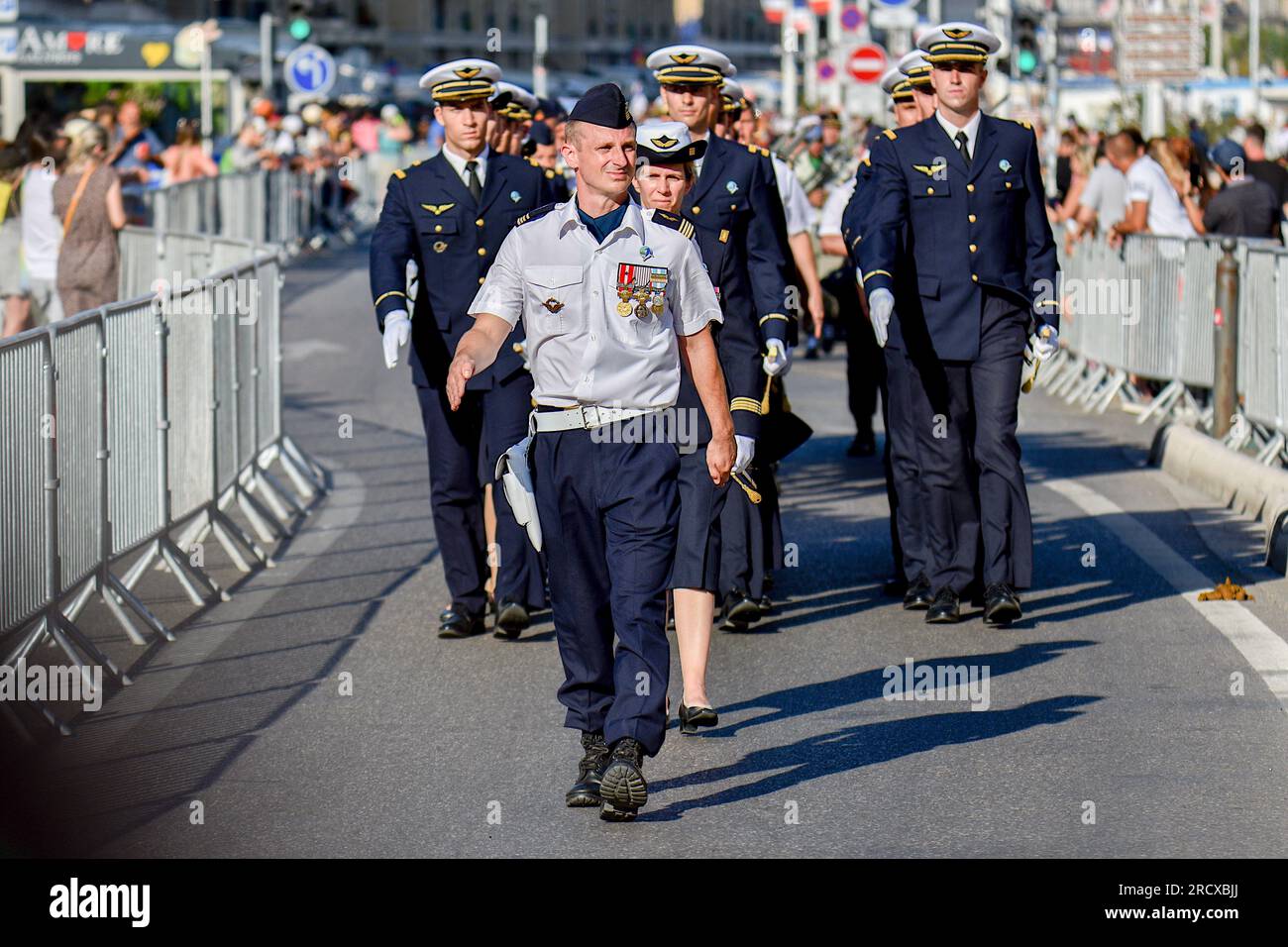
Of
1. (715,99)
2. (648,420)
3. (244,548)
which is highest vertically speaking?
(715,99)

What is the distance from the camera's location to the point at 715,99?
9398 millimetres

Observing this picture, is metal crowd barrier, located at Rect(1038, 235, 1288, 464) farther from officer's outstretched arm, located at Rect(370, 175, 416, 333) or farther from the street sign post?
the street sign post

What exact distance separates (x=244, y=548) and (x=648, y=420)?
4789 mm

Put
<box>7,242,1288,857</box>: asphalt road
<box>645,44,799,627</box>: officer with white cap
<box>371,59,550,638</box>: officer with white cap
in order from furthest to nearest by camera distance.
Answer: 1. <box>371,59,550,638</box>: officer with white cap
2. <box>645,44,799,627</box>: officer with white cap
3. <box>7,242,1288,857</box>: asphalt road

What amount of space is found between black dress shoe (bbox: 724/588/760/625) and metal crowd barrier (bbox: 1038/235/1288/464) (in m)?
4.69

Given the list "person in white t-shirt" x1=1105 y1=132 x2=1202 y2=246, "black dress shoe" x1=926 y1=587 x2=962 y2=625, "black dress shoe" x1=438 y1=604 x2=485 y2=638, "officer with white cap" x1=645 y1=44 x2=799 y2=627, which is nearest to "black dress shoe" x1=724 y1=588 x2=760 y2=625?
"officer with white cap" x1=645 y1=44 x2=799 y2=627

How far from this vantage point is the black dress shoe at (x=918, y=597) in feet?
31.9

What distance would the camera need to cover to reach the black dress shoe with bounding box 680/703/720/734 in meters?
7.57

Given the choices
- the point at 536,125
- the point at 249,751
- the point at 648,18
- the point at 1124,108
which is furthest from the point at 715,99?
the point at 648,18

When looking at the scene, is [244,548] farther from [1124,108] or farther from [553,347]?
[1124,108]

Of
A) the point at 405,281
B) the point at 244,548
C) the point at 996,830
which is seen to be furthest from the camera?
the point at 244,548

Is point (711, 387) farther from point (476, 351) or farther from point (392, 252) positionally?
point (392, 252)
